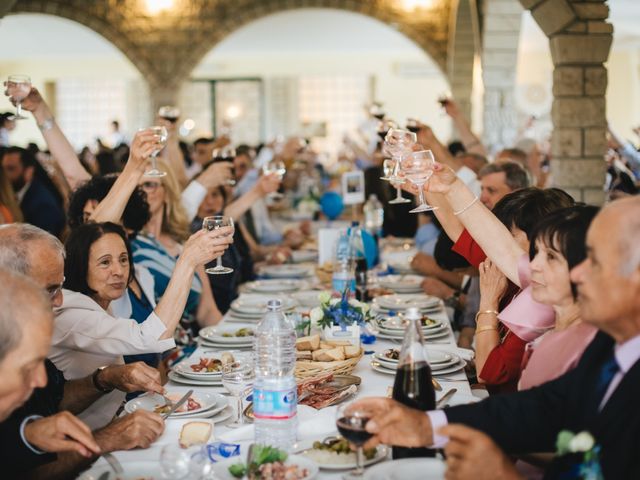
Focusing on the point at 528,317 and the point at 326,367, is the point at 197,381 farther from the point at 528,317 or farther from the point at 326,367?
the point at 528,317

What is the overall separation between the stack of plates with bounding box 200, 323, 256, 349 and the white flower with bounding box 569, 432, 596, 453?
173 centimetres

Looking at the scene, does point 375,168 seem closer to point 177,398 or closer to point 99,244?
point 99,244

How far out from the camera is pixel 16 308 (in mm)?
1629

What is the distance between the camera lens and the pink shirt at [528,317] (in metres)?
2.42

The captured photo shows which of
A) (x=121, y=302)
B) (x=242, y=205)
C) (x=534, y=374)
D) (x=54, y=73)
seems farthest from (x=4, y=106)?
(x=534, y=374)

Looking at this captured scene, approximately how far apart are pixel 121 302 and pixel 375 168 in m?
3.84

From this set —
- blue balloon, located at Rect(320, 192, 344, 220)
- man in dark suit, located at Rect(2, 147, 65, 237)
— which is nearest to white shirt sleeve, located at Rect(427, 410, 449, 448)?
man in dark suit, located at Rect(2, 147, 65, 237)

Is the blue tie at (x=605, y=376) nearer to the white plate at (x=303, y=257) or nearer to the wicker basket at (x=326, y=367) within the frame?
the wicker basket at (x=326, y=367)

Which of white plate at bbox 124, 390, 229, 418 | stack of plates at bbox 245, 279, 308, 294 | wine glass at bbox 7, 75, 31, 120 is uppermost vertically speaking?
wine glass at bbox 7, 75, 31, 120

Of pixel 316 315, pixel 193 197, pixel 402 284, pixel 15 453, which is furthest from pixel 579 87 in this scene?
pixel 15 453

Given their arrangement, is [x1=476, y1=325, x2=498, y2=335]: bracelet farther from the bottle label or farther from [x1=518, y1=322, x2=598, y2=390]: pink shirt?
the bottle label

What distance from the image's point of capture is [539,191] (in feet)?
9.34

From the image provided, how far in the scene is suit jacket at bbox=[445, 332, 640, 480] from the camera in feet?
5.27

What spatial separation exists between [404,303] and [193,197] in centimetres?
148
